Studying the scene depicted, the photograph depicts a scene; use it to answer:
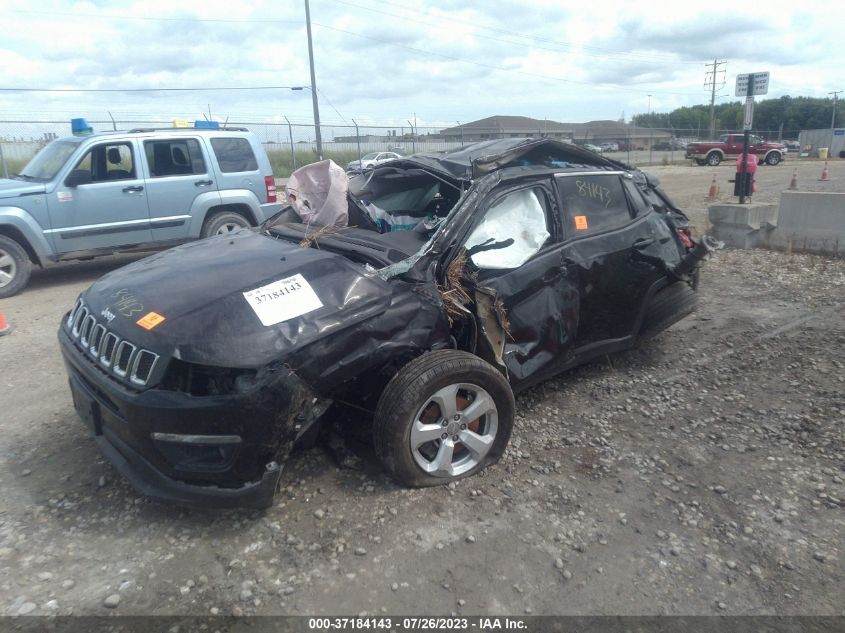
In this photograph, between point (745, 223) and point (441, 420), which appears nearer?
point (441, 420)

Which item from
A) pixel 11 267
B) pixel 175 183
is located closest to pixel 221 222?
pixel 175 183

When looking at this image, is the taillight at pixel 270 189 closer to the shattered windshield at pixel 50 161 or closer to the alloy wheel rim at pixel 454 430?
the shattered windshield at pixel 50 161

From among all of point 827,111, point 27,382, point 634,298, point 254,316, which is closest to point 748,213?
point 634,298

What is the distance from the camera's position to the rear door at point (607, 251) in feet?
13.6

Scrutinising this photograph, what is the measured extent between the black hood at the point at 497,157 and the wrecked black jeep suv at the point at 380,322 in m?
0.02

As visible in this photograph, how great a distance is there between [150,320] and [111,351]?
258 millimetres

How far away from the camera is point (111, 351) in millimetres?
3020

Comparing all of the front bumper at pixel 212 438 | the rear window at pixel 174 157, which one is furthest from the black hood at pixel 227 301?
the rear window at pixel 174 157

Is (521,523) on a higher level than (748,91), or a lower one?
lower

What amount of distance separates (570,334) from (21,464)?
3.33 metres

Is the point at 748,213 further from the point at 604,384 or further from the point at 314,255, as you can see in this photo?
the point at 314,255

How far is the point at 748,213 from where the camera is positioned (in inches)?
341

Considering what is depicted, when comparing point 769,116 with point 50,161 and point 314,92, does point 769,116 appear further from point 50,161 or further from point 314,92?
point 50,161

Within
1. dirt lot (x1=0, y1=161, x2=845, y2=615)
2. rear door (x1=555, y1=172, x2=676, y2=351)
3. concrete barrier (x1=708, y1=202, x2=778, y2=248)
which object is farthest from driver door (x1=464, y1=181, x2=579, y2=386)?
concrete barrier (x1=708, y1=202, x2=778, y2=248)
